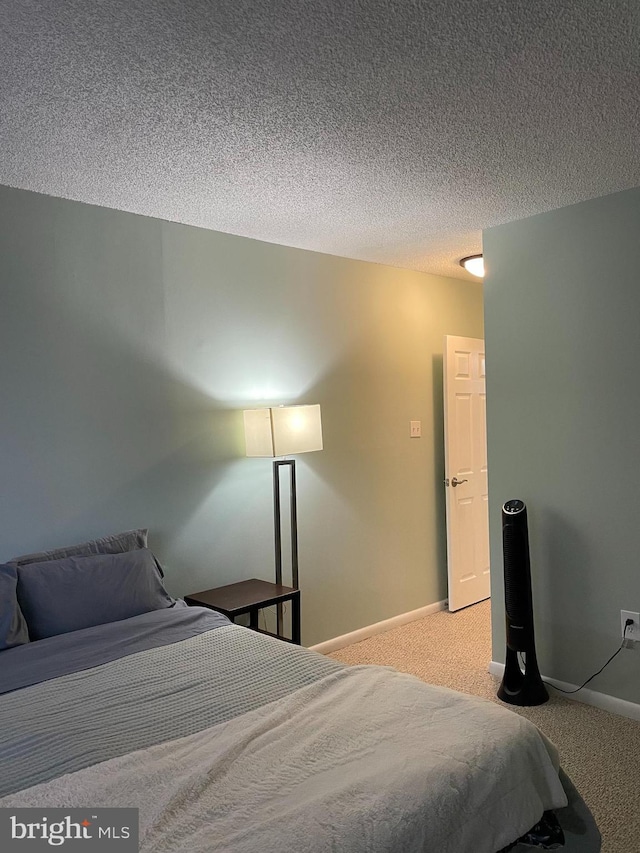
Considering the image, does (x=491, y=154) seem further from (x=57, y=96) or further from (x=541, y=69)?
(x=57, y=96)

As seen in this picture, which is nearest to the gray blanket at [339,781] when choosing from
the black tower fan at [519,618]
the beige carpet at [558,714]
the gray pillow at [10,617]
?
the beige carpet at [558,714]

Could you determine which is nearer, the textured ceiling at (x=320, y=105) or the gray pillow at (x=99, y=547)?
the textured ceiling at (x=320, y=105)

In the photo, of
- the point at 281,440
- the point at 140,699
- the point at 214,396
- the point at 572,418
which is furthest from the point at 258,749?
the point at 572,418

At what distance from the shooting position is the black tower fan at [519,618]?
3236 millimetres

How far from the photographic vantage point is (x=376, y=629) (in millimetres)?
4273

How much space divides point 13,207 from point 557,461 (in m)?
2.83

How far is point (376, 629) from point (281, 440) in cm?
164

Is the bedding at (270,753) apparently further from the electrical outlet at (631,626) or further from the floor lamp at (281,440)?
the electrical outlet at (631,626)

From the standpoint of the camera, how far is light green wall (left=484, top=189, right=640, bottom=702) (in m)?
3.07

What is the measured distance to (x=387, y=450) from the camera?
4.43m

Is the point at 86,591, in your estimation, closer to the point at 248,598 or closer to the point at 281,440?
the point at 248,598

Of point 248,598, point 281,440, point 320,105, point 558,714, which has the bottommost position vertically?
point 558,714

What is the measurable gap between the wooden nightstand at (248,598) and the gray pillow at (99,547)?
0.44 metres

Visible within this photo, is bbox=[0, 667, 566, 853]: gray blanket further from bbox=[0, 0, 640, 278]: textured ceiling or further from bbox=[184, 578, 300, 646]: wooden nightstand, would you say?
bbox=[0, 0, 640, 278]: textured ceiling
